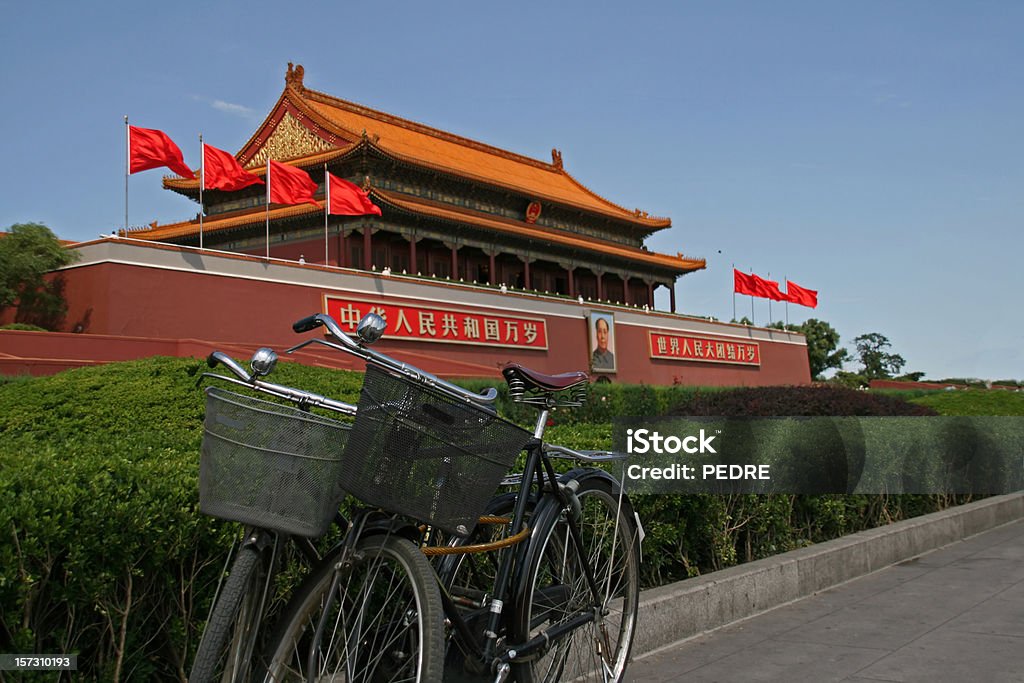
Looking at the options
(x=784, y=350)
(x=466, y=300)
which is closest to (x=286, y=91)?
(x=466, y=300)

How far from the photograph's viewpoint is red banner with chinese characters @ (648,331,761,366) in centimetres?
3053

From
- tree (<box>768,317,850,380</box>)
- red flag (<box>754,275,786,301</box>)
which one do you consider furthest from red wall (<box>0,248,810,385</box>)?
tree (<box>768,317,850,380</box>)

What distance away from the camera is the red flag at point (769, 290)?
3500cm

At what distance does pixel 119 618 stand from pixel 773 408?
6.38 m

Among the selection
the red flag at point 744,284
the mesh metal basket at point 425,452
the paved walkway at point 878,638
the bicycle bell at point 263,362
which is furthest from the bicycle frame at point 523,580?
the red flag at point 744,284

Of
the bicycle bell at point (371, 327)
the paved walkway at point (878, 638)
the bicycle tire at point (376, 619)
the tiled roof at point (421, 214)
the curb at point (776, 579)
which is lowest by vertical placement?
the paved walkway at point (878, 638)

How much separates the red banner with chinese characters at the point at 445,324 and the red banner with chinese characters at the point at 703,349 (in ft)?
18.6

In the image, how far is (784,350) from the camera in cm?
3741

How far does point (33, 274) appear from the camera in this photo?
56.2ft

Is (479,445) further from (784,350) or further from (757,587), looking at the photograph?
(784,350)

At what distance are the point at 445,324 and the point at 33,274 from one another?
363 inches
